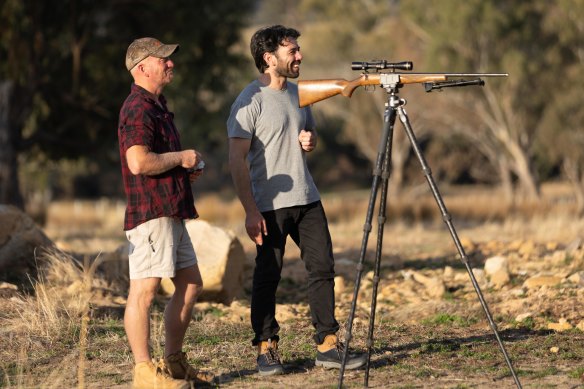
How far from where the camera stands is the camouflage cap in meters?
5.70

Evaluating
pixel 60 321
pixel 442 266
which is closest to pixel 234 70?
pixel 442 266

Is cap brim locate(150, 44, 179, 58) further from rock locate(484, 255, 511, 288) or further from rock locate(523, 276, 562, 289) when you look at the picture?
rock locate(484, 255, 511, 288)

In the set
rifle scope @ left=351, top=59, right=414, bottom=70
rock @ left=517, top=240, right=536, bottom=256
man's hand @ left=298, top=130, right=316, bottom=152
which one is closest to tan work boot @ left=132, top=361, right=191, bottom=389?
man's hand @ left=298, top=130, right=316, bottom=152

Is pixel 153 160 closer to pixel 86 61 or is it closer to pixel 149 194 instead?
pixel 149 194

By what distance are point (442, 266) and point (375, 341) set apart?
459cm

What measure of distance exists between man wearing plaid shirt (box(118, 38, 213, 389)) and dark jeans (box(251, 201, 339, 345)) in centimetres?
71

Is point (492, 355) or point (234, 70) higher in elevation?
point (234, 70)

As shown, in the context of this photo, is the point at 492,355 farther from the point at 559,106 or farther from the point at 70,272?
the point at 559,106

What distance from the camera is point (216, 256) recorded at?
32.8ft

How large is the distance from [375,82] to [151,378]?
2110 mm

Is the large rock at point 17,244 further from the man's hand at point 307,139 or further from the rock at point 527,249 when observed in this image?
the rock at point 527,249

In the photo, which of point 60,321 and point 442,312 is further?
point 442,312

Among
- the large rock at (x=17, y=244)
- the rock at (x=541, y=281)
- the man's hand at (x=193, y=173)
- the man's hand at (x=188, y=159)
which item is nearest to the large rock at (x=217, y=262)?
the large rock at (x=17, y=244)

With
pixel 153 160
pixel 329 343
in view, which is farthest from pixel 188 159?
pixel 329 343
